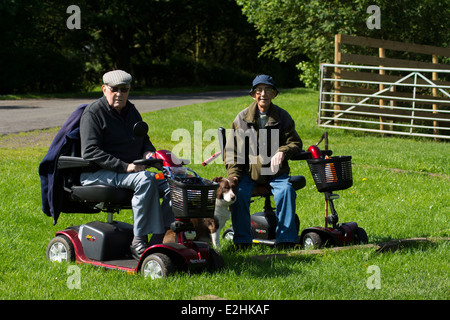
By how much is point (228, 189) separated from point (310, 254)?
3.45 feet

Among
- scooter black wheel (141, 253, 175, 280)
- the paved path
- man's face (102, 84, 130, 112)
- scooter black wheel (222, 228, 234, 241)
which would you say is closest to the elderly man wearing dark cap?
scooter black wheel (222, 228, 234, 241)

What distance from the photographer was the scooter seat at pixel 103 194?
5.91 metres

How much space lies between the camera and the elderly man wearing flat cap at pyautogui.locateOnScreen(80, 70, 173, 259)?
19.1 feet

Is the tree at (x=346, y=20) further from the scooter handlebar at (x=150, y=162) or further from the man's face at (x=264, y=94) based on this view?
the scooter handlebar at (x=150, y=162)

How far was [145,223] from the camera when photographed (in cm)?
583

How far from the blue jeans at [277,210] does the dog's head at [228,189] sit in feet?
0.53

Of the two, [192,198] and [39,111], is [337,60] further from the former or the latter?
[192,198]

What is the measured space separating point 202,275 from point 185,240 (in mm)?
363

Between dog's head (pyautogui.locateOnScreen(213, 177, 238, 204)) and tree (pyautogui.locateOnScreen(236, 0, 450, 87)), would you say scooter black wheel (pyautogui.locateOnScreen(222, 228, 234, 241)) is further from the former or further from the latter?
tree (pyautogui.locateOnScreen(236, 0, 450, 87))

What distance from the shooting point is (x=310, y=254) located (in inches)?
258

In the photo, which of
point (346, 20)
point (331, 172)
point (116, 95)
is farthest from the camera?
point (346, 20)

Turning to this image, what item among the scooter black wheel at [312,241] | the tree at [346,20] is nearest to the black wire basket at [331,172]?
the scooter black wheel at [312,241]

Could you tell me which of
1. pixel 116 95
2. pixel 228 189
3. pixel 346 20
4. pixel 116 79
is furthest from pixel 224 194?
pixel 346 20
